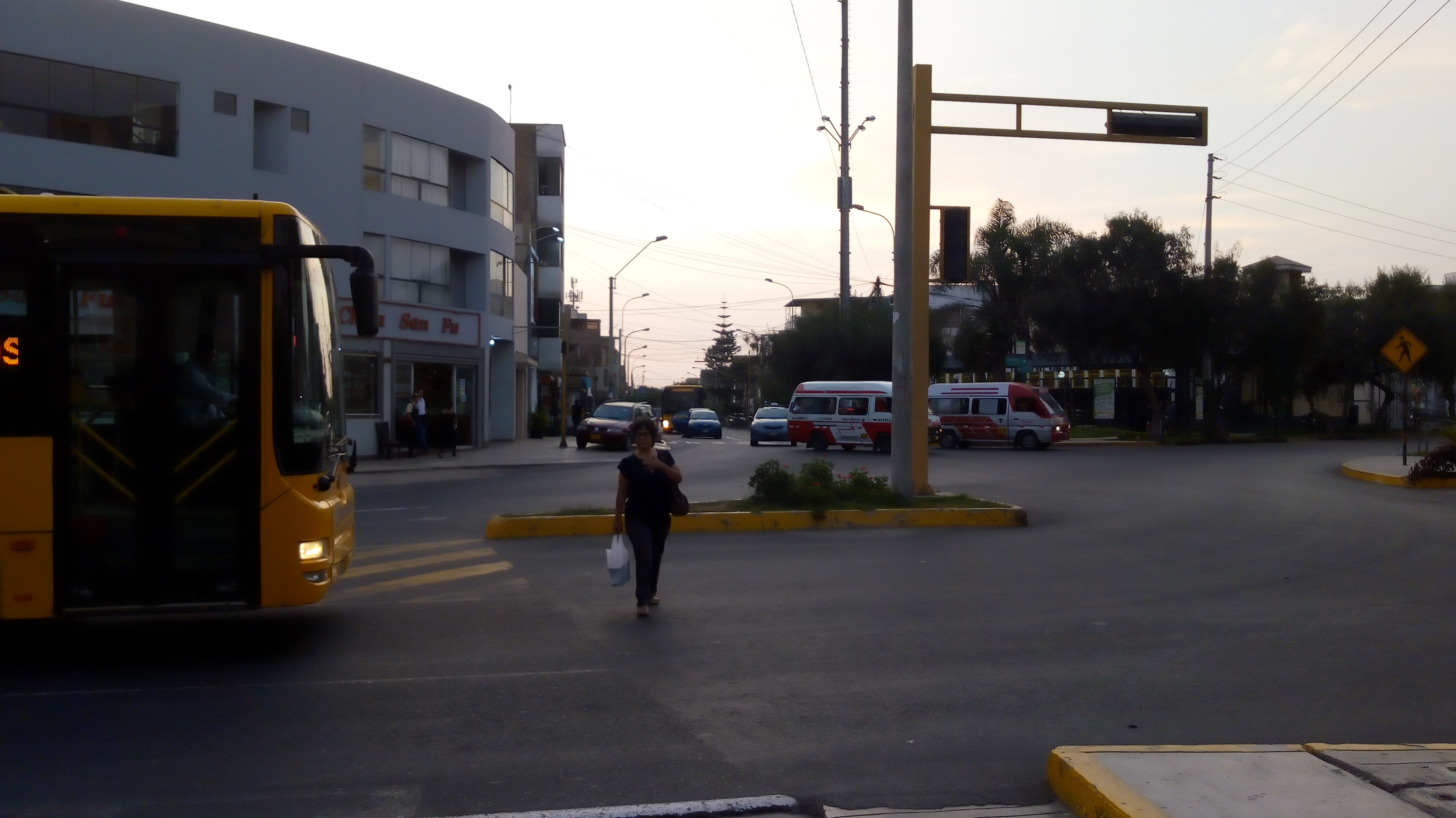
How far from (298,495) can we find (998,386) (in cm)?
3284

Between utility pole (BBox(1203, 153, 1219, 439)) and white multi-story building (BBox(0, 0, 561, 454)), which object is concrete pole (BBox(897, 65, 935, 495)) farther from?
utility pole (BBox(1203, 153, 1219, 439))

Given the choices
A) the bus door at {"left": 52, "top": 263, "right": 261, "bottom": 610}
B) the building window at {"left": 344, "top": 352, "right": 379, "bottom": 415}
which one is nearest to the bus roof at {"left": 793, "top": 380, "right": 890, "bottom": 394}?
the building window at {"left": 344, "top": 352, "right": 379, "bottom": 415}

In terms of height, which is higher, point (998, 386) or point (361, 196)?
point (361, 196)

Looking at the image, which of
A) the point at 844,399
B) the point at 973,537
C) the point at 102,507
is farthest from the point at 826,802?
the point at 844,399

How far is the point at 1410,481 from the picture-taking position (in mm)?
21516

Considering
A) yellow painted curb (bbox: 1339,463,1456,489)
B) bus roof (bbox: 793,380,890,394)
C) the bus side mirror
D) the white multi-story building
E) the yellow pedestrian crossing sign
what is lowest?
yellow painted curb (bbox: 1339,463,1456,489)

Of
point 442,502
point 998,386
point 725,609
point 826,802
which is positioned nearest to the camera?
point 826,802

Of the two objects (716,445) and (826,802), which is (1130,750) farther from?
(716,445)

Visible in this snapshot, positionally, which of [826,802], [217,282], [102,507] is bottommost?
[826,802]

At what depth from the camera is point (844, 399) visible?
115 ft

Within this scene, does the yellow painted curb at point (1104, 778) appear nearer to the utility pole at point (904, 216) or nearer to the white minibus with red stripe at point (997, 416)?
the utility pole at point (904, 216)

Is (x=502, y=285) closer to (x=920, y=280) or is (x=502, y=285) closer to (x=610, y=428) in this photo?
(x=610, y=428)

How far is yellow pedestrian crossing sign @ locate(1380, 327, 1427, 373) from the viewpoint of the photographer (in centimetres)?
2408

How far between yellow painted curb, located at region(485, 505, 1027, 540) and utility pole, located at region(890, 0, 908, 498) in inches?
61.7
